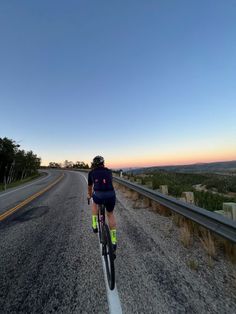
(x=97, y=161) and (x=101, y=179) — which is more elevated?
(x=97, y=161)

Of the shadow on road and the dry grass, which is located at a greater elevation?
the shadow on road

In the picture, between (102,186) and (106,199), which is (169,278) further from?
(102,186)

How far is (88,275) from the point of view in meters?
3.49

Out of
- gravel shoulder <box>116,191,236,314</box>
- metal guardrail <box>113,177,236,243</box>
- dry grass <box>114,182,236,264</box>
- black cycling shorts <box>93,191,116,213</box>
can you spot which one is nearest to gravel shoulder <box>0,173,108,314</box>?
gravel shoulder <box>116,191,236,314</box>

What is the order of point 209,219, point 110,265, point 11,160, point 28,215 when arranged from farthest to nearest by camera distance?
point 11,160 → point 28,215 → point 209,219 → point 110,265

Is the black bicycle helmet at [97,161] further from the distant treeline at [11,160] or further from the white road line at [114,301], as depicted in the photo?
the distant treeline at [11,160]

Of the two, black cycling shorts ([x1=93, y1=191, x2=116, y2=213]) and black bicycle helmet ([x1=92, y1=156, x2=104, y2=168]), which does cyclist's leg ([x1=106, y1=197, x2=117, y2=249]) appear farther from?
black bicycle helmet ([x1=92, y1=156, x2=104, y2=168])

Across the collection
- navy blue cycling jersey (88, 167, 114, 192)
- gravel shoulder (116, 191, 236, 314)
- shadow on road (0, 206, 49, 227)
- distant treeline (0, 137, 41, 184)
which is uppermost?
distant treeline (0, 137, 41, 184)

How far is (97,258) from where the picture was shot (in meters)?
4.14

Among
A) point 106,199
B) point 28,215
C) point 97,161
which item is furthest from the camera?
point 28,215

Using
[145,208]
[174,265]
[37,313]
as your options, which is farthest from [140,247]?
[145,208]

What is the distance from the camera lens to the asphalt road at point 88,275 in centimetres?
274

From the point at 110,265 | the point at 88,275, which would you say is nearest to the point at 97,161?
the point at 110,265

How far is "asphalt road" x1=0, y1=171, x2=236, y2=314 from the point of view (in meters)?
2.74
